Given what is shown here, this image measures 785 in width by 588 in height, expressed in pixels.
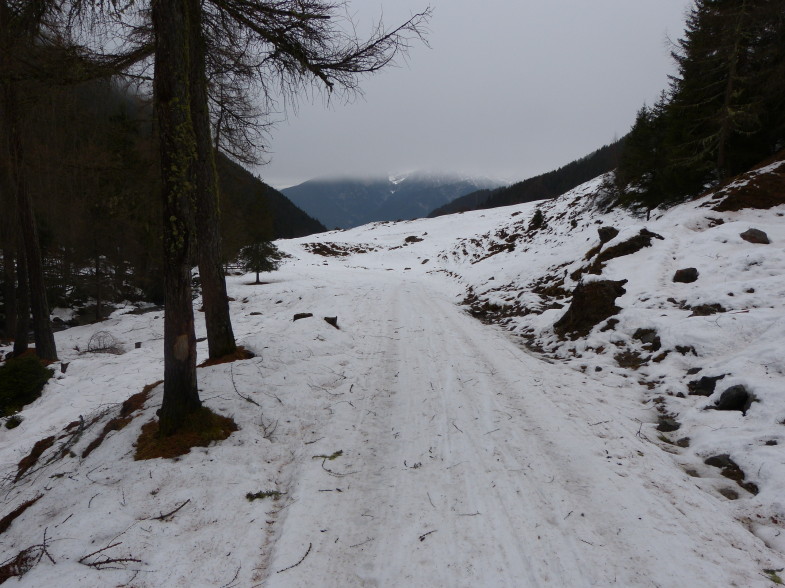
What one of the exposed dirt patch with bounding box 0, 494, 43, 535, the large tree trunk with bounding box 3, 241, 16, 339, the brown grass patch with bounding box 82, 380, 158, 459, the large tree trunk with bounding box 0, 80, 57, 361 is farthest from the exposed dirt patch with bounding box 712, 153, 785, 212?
the large tree trunk with bounding box 3, 241, 16, 339

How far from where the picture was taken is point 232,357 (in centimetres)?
647

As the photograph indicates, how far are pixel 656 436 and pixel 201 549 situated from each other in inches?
203

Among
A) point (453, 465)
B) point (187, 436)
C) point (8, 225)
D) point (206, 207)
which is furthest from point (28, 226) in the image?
Answer: point (453, 465)

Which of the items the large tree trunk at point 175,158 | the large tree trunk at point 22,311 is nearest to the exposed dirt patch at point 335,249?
the large tree trunk at point 22,311

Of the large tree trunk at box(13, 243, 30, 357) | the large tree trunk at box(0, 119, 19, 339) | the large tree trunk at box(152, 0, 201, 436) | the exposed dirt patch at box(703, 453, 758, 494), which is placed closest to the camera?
the exposed dirt patch at box(703, 453, 758, 494)

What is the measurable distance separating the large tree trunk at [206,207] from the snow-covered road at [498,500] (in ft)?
8.08

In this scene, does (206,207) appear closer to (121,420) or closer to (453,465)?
(121,420)

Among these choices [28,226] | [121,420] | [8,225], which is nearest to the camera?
[121,420]

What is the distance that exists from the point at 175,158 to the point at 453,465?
14.6 feet

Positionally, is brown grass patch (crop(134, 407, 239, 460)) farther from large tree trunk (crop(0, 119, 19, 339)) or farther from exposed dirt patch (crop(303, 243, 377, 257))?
exposed dirt patch (crop(303, 243, 377, 257))

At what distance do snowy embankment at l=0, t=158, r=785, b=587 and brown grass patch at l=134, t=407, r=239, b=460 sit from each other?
0.47 ft

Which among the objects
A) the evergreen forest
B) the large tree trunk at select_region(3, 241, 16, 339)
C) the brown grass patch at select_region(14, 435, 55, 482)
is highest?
the evergreen forest

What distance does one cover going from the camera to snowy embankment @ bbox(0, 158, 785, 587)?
9.07 feet

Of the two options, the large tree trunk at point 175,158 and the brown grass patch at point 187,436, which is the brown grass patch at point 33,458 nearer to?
the brown grass patch at point 187,436
